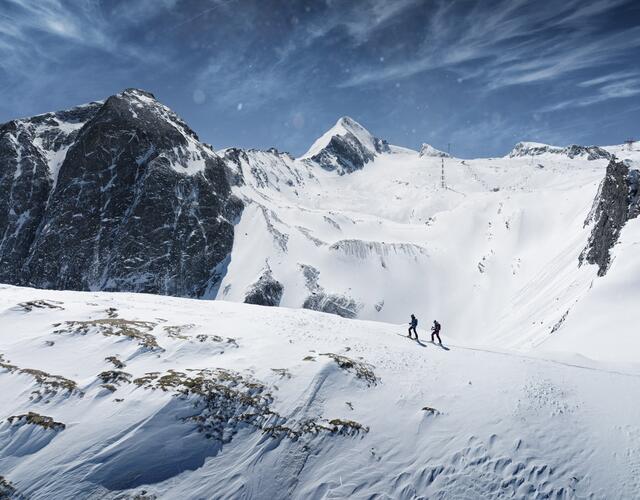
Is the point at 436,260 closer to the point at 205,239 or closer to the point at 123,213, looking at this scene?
the point at 205,239

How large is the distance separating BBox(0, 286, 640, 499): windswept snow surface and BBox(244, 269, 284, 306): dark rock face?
6447cm

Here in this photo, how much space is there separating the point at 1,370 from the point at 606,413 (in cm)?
2808

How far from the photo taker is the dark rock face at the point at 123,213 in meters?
93.9

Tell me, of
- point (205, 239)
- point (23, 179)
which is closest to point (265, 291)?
point (205, 239)

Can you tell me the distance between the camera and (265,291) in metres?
90.2

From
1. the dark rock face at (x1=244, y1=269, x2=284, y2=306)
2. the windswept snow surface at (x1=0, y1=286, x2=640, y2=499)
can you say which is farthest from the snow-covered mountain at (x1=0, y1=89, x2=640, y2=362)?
the windswept snow surface at (x1=0, y1=286, x2=640, y2=499)

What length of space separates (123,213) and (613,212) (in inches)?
4117

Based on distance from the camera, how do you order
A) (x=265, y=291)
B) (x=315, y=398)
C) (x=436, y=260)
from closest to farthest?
(x=315, y=398) → (x=265, y=291) → (x=436, y=260)

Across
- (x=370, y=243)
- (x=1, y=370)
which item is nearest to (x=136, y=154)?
(x=370, y=243)

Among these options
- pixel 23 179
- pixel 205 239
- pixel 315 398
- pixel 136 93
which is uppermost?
pixel 136 93

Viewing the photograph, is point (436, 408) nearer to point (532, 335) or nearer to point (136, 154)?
point (532, 335)

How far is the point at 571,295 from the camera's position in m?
55.1

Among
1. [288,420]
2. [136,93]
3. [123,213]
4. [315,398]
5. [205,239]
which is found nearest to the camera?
[288,420]

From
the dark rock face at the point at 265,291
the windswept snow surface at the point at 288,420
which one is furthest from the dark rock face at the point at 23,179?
the windswept snow surface at the point at 288,420
